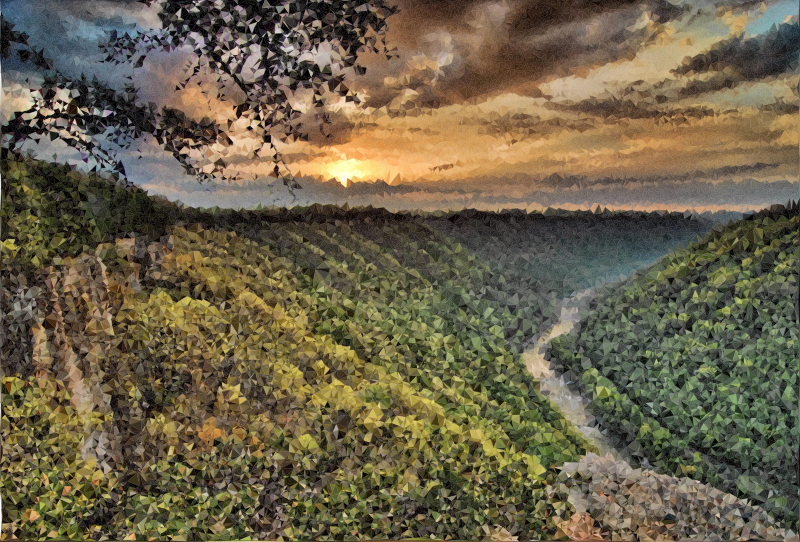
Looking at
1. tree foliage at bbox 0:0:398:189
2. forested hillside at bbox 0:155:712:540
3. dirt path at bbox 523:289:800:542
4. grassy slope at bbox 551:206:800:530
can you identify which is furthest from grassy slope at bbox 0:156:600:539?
grassy slope at bbox 551:206:800:530

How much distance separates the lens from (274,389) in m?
2.56

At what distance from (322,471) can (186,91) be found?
222 cm

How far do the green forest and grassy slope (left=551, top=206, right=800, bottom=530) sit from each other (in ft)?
0.04

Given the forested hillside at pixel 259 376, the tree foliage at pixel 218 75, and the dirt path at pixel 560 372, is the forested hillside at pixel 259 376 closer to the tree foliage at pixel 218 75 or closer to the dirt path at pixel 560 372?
the dirt path at pixel 560 372

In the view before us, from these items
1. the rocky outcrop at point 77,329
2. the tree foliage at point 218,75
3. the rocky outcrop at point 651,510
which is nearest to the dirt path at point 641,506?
the rocky outcrop at point 651,510

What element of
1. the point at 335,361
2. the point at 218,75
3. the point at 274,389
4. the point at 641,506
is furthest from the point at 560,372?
the point at 218,75

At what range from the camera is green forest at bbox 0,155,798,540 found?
96.3 inches

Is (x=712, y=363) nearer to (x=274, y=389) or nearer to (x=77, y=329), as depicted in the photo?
(x=274, y=389)

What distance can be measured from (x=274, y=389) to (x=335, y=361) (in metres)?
0.36

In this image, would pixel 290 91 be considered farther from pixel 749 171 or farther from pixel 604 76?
A: pixel 749 171

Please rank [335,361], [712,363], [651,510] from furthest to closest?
1. [335,361]
2. [712,363]
3. [651,510]

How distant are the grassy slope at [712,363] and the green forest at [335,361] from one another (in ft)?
0.04

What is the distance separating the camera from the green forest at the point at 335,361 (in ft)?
8.03

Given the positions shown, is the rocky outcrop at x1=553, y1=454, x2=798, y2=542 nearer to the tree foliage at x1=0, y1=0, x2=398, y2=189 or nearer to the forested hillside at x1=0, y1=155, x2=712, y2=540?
the forested hillside at x1=0, y1=155, x2=712, y2=540
